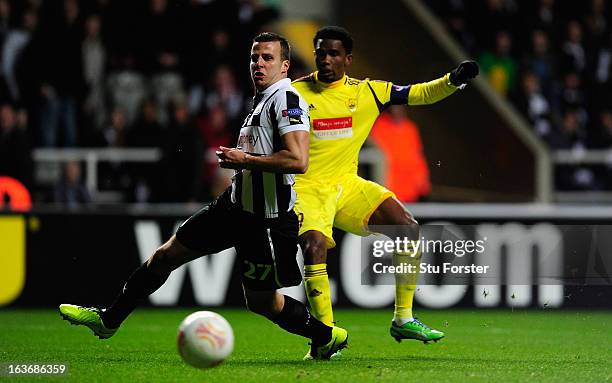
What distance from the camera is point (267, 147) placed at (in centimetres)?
749

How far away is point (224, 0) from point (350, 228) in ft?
20.9

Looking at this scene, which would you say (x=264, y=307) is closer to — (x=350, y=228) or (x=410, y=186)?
(x=350, y=228)

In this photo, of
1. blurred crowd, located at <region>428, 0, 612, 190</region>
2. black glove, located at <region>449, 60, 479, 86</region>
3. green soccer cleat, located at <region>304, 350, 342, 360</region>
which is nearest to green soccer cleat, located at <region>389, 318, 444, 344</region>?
green soccer cleat, located at <region>304, 350, 342, 360</region>

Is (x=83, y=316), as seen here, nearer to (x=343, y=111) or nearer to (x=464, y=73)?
(x=343, y=111)

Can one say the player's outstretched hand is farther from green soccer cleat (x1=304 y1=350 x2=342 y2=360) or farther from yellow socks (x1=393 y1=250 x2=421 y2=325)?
yellow socks (x1=393 y1=250 x2=421 y2=325)

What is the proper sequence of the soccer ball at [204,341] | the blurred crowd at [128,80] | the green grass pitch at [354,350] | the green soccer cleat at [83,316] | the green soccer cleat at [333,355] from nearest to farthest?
the soccer ball at [204,341]
the green grass pitch at [354,350]
the green soccer cleat at [83,316]
the green soccer cleat at [333,355]
the blurred crowd at [128,80]

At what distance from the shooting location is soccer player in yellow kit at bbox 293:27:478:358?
8.62 meters

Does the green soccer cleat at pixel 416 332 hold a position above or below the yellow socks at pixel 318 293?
below

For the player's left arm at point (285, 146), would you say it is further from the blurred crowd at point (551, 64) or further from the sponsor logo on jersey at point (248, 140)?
the blurred crowd at point (551, 64)

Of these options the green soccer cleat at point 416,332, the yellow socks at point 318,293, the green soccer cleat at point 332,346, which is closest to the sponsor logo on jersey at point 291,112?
the yellow socks at point 318,293

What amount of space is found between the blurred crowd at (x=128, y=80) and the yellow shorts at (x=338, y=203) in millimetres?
4621

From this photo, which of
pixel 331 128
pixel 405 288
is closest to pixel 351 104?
pixel 331 128

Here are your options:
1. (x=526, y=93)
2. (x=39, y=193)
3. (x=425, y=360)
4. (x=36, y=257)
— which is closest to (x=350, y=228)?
(x=425, y=360)

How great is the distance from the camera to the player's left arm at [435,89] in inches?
333
